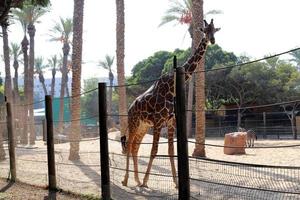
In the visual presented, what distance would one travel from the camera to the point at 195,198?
641 cm

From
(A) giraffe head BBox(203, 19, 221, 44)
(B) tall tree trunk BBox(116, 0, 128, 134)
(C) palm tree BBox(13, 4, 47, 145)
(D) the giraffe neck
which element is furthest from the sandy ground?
(C) palm tree BBox(13, 4, 47, 145)

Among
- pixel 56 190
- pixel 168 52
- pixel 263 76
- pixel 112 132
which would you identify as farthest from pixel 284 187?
pixel 168 52

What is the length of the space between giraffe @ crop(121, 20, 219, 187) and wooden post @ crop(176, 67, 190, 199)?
2847 mm

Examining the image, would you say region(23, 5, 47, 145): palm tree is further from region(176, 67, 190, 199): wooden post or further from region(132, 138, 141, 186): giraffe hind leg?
region(176, 67, 190, 199): wooden post

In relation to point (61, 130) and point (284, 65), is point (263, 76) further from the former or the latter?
point (61, 130)

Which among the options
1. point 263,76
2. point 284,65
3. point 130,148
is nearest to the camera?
point 130,148

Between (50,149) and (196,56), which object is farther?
(196,56)

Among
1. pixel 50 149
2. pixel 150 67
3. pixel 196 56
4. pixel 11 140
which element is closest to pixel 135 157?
pixel 50 149

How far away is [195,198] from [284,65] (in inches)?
1173

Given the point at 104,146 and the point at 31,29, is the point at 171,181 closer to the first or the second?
the point at 104,146

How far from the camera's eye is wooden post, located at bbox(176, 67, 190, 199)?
5328mm

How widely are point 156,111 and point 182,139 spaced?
333cm

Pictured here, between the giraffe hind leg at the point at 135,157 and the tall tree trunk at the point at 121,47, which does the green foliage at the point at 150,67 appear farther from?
the giraffe hind leg at the point at 135,157

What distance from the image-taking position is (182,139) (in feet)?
17.5
